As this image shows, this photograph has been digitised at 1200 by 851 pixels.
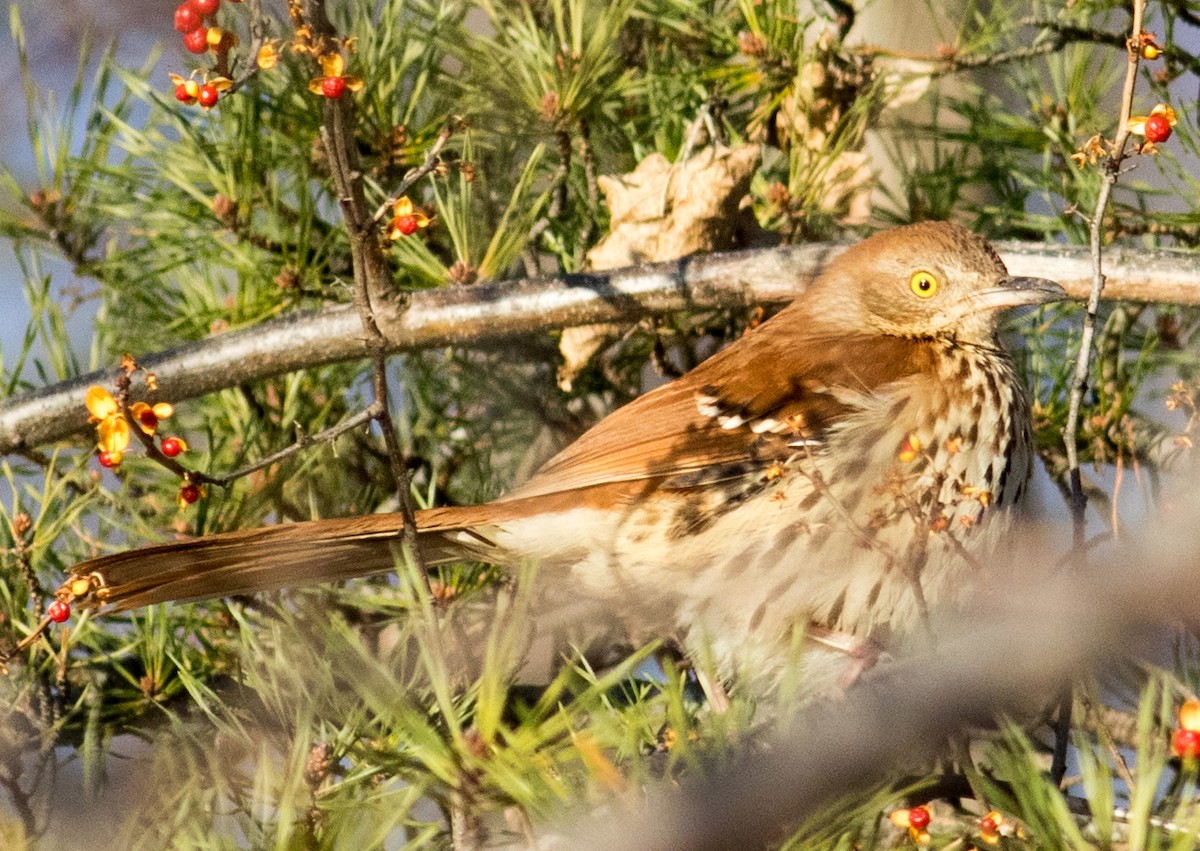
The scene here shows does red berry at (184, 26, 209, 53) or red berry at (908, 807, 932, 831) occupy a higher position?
red berry at (184, 26, 209, 53)

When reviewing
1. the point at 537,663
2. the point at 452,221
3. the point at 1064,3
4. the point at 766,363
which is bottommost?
the point at 537,663

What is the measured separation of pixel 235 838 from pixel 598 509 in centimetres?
116

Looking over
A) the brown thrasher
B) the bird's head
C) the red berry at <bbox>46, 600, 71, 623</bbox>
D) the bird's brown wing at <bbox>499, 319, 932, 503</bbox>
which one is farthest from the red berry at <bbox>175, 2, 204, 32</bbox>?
the bird's head

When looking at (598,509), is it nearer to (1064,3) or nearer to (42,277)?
(42,277)

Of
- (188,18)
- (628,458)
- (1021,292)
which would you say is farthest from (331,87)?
(1021,292)

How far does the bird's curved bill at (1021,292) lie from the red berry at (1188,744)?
152cm

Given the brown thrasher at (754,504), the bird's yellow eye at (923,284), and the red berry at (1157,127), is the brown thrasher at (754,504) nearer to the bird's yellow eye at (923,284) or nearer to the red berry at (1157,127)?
the bird's yellow eye at (923,284)

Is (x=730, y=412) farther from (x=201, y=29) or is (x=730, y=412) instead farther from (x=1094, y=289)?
(x=201, y=29)

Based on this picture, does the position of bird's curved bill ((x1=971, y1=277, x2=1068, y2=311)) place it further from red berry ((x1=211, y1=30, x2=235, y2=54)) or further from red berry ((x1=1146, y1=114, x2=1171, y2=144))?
red berry ((x1=211, y1=30, x2=235, y2=54))

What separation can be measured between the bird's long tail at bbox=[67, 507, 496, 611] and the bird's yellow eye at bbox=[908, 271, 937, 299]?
1.10 m

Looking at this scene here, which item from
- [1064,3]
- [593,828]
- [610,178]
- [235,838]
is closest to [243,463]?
[610,178]

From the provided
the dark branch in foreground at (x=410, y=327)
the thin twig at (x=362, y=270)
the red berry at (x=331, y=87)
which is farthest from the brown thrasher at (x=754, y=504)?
the red berry at (x=331, y=87)

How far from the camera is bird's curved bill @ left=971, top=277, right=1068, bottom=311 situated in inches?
104

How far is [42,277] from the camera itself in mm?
2930
